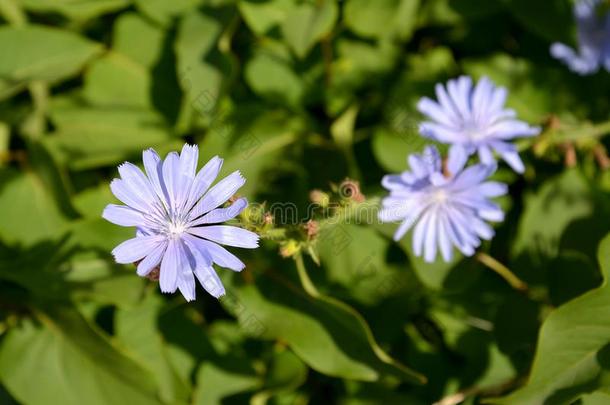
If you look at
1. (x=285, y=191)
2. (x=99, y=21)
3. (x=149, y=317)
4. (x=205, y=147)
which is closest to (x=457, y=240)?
(x=285, y=191)

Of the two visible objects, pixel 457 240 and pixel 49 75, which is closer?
pixel 457 240

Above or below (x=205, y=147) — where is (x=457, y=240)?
below

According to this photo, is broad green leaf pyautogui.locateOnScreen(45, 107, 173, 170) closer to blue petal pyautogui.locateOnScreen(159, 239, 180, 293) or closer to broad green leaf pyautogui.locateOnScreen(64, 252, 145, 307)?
broad green leaf pyautogui.locateOnScreen(64, 252, 145, 307)

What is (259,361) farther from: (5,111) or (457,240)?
(5,111)

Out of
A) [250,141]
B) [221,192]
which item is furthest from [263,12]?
[221,192]

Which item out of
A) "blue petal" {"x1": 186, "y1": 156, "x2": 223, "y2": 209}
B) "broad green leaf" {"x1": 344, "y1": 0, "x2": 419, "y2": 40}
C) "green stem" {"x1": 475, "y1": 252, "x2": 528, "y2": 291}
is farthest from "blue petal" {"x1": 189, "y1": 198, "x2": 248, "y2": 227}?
"broad green leaf" {"x1": 344, "y1": 0, "x2": 419, "y2": 40}
